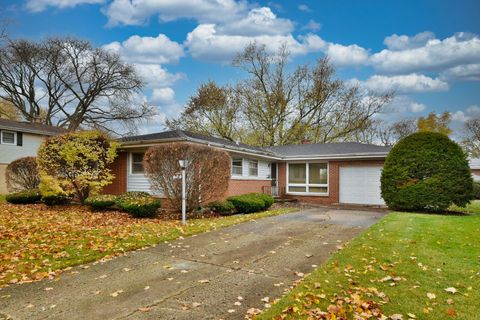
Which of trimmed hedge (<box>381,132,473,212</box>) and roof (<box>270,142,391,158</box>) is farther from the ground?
roof (<box>270,142,391,158</box>)

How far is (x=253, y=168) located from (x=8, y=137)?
1594 centimetres

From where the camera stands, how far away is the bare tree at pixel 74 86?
3144cm

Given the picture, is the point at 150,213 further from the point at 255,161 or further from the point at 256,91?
the point at 256,91

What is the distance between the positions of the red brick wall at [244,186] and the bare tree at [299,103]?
1341cm

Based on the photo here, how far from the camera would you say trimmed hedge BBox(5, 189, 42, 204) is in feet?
Result: 46.6

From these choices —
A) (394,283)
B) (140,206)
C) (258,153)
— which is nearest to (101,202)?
(140,206)

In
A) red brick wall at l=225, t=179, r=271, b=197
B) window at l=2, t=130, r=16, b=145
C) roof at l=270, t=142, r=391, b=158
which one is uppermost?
window at l=2, t=130, r=16, b=145

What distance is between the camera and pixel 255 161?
18141mm

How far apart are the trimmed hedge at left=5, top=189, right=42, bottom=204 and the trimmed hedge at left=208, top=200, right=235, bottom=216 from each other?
7.89 metres

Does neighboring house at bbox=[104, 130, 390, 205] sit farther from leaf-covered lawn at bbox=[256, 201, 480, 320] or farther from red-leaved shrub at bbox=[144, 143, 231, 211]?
leaf-covered lawn at bbox=[256, 201, 480, 320]

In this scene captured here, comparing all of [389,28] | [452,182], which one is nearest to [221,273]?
[452,182]

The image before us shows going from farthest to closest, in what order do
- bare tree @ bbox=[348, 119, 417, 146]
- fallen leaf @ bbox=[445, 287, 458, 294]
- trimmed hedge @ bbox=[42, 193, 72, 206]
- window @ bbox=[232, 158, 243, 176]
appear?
1. bare tree @ bbox=[348, 119, 417, 146]
2. window @ bbox=[232, 158, 243, 176]
3. trimmed hedge @ bbox=[42, 193, 72, 206]
4. fallen leaf @ bbox=[445, 287, 458, 294]

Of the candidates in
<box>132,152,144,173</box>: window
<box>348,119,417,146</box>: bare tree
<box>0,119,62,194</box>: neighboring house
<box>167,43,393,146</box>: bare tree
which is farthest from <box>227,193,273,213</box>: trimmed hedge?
<box>348,119,417,146</box>: bare tree

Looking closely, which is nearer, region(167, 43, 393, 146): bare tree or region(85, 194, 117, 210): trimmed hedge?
region(85, 194, 117, 210): trimmed hedge
